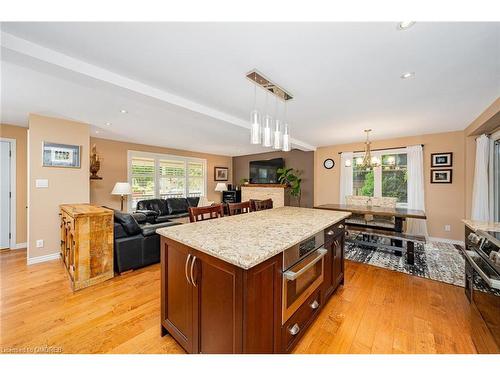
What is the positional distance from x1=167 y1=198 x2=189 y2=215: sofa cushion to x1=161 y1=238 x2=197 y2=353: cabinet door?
4.24 metres

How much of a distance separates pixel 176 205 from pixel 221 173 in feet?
8.03

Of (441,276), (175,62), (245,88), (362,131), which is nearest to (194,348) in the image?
(175,62)

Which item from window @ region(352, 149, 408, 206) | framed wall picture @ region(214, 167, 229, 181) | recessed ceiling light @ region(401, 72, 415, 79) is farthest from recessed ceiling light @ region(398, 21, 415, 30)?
framed wall picture @ region(214, 167, 229, 181)

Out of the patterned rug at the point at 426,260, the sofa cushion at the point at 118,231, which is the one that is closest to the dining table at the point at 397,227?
the patterned rug at the point at 426,260

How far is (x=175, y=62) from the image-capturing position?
1.74 meters

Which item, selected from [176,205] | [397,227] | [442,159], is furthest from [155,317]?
[442,159]

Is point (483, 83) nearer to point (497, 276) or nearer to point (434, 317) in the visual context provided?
point (497, 276)

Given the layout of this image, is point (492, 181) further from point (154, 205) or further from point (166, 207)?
point (154, 205)

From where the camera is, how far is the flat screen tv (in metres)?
6.34

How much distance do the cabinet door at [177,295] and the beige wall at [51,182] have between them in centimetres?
302

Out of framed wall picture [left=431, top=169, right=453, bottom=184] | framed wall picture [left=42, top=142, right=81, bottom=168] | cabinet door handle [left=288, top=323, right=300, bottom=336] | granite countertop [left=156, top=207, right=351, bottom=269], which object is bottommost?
cabinet door handle [left=288, top=323, right=300, bottom=336]

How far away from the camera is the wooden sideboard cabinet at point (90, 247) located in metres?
2.25

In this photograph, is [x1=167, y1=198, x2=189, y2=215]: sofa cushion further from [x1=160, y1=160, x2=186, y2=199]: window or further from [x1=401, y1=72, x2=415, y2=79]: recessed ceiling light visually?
[x1=401, y1=72, x2=415, y2=79]: recessed ceiling light

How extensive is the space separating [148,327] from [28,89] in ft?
9.59
